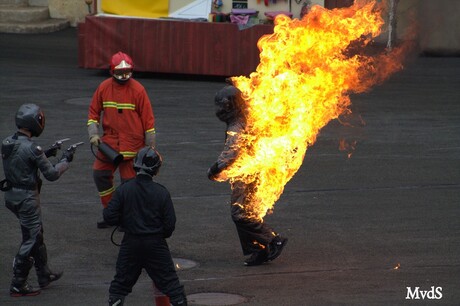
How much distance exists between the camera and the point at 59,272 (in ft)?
32.8

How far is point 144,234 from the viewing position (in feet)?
27.2

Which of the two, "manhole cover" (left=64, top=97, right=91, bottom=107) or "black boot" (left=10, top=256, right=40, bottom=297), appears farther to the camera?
"manhole cover" (left=64, top=97, right=91, bottom=107)

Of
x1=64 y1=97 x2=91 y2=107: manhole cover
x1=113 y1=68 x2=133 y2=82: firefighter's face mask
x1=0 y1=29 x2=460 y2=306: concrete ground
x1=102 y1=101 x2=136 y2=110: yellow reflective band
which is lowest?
x1=64 y1=97 x2=91 y2=107: manhole cover

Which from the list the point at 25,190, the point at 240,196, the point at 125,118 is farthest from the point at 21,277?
the point at 125,118

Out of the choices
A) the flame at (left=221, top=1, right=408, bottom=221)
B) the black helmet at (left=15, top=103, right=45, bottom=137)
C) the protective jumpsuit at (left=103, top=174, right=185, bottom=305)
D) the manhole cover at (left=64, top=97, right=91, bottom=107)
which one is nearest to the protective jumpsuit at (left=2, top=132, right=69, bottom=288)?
the black helmet at (left=15, top=103, right=45, bottom=137)

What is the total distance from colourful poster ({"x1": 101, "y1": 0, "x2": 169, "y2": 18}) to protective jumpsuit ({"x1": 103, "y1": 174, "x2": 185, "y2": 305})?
51.2ft

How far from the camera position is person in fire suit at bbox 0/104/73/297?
9438mm

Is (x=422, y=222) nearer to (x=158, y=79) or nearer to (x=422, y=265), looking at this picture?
(x=422, y=265)

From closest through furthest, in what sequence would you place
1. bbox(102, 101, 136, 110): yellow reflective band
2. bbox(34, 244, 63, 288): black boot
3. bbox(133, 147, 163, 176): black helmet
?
bbox(133, 147, 163, 176): black helmet
bbox(34, 244, 63, 288): black boot
bbox(102, 101, 136, 110): yellow reflective band

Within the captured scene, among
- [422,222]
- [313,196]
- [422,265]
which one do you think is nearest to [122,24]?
[313,196]

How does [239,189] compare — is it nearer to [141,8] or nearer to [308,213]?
[308,213]

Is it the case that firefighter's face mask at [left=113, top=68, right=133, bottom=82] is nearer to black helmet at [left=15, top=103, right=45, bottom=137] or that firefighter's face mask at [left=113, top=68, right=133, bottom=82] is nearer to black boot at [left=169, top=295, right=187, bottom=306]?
black helmet at [left=15, top=103, right=45, bottom=137]

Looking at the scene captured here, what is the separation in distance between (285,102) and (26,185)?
2709mm

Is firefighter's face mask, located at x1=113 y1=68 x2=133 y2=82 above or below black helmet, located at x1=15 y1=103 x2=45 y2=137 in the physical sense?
above
